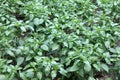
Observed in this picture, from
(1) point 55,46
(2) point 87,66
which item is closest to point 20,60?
(1) point 55,46

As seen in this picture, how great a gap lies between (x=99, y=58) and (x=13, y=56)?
108cm

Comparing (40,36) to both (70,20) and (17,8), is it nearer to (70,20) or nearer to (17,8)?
(70,20)

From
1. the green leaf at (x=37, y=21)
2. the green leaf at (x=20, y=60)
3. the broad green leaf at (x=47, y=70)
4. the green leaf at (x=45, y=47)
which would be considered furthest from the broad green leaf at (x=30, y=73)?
the green leaf at (x=37, y=21)

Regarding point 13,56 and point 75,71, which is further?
point 13,56

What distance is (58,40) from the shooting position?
3.73m

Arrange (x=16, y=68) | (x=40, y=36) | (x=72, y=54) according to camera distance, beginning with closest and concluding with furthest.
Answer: (x=16, y=68)
(x=72, y=54)
(x=40, y=36)

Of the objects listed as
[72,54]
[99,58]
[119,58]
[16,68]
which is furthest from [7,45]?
[119,58]

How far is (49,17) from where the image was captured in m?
4.59

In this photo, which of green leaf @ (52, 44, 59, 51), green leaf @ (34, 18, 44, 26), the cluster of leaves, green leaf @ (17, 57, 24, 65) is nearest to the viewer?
the cluster of leaves

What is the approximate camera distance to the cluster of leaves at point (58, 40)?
331 centimetres

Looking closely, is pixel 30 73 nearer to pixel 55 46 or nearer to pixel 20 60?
pixel 20 60

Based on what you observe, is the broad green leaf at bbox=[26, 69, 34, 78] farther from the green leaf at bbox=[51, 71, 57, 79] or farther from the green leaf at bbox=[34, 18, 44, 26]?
the green leaf at bbox=[34, 18, 44, 26]

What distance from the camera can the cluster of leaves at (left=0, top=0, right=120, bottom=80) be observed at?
331 centimetres

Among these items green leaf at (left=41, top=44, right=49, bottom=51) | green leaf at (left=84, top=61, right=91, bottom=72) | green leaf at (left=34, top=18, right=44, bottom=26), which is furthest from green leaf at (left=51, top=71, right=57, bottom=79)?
green leaf at (left=34, top=18, right=44, bottom=26)
